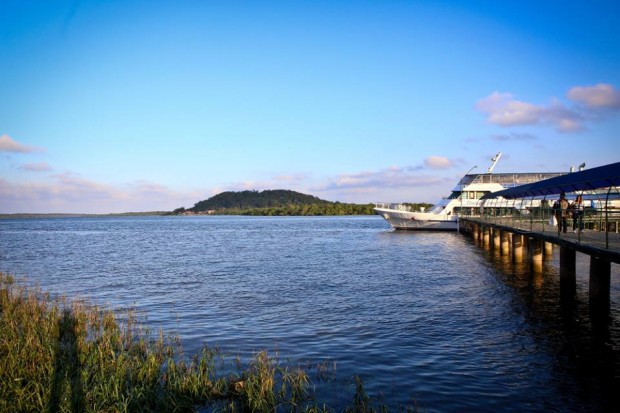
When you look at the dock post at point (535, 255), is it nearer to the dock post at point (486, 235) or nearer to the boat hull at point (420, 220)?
the dock post at point (486, 235)

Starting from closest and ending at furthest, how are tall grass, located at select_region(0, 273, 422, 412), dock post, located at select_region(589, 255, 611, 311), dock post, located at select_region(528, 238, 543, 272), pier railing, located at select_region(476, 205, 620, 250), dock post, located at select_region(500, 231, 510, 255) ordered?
tall grass, located at select_region(0, 273, 422, 412) → dock post, located at select_region(589, 255, 611, 311) → pier railing, located at select_region(476, 205, 620, 250) → dock post, located at select_region(528, 238, 543, 272) → dock post, located at select_region(500, 231, 510, 255)

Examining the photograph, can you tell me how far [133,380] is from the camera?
359 inches

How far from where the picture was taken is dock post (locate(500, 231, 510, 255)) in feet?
116

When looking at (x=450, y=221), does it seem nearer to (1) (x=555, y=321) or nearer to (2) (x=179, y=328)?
(1) (x=555, y=321)

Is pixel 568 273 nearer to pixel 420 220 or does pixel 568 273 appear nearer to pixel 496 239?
pixel 496 239

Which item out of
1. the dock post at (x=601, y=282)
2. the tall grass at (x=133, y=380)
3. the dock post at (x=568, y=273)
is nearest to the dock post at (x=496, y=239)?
the dock post at (x=568, y=273)

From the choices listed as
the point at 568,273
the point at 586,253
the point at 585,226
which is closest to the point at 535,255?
the point at 585,226

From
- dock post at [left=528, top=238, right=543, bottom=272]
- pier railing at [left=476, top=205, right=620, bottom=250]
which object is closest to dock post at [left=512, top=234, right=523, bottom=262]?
pier railing at [left=476, top=205, right=620, bottom=250]

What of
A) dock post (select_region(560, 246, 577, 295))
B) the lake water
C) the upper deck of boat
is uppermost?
the upper deck of boat

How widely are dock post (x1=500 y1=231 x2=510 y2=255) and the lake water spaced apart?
5.36 m

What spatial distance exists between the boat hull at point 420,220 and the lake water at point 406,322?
105 feet

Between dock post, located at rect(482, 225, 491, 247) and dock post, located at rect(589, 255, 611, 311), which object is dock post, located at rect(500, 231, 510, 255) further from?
dock post, located at rect(589, 255, 611, 311)

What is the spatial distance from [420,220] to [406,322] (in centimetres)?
5049

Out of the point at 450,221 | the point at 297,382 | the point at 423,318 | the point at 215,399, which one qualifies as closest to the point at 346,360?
the point at 297,382
